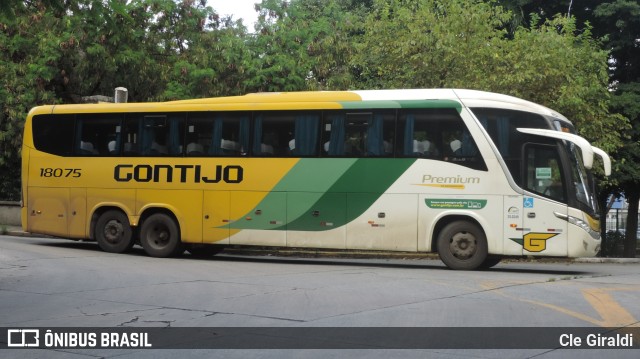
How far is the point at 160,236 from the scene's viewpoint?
63.7 ft

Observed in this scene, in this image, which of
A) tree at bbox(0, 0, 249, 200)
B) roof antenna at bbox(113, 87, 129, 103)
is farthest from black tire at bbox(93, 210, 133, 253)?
tree at bbox(0, 0, 249, 200)

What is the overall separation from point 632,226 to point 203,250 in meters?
20.8

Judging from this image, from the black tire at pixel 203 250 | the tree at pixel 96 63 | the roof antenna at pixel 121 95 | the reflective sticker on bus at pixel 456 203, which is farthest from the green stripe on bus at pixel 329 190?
the tree at pixel 96 63

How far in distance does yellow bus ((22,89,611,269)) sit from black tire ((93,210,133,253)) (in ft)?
0.10

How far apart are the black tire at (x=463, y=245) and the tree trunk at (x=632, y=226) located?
18577mm

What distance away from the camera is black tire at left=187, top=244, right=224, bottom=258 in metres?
20.6

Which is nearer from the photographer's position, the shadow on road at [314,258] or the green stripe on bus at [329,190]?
the green stripe on bus at [329,190]

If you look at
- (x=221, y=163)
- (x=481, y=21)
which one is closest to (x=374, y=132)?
(x=221, y=163)

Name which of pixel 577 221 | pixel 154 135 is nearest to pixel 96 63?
pixel 154 135

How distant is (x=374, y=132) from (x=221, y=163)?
3.52 metres

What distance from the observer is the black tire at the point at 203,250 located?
20605 mm

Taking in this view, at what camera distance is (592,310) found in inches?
409

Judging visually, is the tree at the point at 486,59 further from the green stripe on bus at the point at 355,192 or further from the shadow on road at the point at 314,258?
the green stripe on bus at the point at 355,192

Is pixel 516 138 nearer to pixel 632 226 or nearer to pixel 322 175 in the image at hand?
pixel 322 175
